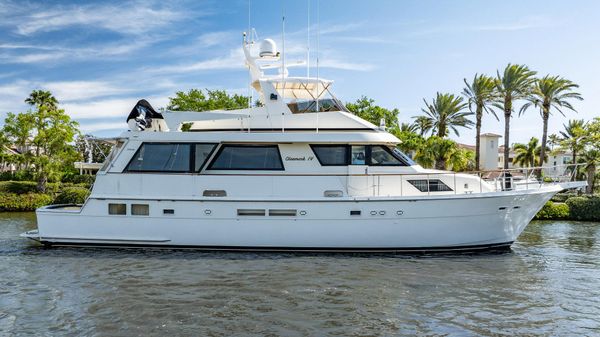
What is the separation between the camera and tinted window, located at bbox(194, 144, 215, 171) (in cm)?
1211

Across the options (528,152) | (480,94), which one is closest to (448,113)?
(480,94)

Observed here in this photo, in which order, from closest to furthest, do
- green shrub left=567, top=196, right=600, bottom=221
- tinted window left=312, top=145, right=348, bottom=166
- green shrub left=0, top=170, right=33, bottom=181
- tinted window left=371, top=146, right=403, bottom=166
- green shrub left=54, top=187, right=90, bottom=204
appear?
1. tinted window left=312, top=145, right=348, bottom=166
2. tinted window left=371, top=146, right=403, bottom=166
3. green shrub left=567, top=196, right=600, bottom=221
4. green shrub left=54, top=187, right=90, bottom=204
5. green shrub left=0, top=170, right=33, bottom=181

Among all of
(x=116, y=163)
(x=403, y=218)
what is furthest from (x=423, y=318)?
(x=116, y=163)

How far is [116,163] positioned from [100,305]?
5.28 metres

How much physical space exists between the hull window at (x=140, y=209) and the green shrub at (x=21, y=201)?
55.1ft

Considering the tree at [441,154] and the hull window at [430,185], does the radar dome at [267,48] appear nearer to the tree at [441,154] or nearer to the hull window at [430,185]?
the hull window at [430,185]

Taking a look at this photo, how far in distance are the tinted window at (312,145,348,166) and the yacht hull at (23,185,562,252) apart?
1291 mm

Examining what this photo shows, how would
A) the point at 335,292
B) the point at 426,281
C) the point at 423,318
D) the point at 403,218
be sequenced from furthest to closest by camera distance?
the point at 403,218
the point at 426,281
the point at 335,292
the point at 423,318

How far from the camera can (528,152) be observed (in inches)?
1961

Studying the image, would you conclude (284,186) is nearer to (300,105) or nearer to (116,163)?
(300,105)

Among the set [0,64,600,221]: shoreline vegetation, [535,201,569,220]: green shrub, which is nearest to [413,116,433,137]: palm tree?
[0,64,600,221]: shoreline vegetation

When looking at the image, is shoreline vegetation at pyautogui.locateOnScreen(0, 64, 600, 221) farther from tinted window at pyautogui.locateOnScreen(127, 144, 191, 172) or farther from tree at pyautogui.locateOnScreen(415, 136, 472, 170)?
tinted window at pyautogui.locateOnScreen(127, 144, 191, 172)

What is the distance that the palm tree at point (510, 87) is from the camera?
29766 millimetres

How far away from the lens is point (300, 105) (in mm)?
13062
